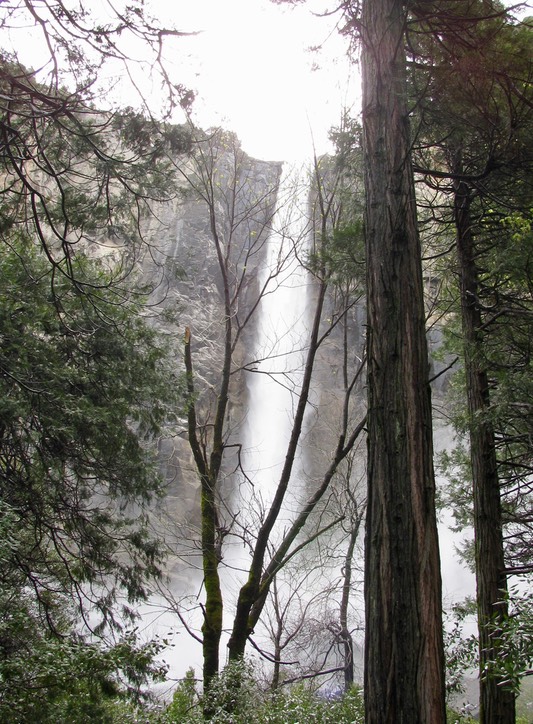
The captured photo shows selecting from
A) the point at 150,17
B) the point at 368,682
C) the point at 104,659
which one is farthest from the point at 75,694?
the point at 150,17

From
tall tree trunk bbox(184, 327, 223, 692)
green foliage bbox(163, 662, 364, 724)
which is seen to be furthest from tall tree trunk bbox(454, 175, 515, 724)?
tall tree trunk bbox(184, 327, 223, 692)

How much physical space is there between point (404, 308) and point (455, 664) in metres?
4.29

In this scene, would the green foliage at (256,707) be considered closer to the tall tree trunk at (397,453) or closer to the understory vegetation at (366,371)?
the understory vegetation at (366,371)

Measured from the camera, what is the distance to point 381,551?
2762mm

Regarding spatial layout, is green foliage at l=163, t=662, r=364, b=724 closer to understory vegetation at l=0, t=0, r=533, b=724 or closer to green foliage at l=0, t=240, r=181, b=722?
understory vegetation at l=0, t=0, r=533, b=724

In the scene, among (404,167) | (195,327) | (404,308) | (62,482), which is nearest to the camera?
(404,308)

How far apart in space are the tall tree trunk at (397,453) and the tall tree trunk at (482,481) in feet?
4.14

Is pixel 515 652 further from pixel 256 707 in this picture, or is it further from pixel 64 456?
pixel 64 456

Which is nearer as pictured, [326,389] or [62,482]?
[62,482]

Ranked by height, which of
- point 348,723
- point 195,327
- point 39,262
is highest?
point 195,327

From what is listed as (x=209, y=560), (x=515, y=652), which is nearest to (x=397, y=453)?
(x=515, y=652)

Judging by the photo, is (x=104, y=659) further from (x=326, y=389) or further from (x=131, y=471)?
(x=326, y=389)

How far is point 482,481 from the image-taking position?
197 inches

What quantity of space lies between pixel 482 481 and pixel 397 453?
2.55 m
